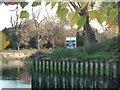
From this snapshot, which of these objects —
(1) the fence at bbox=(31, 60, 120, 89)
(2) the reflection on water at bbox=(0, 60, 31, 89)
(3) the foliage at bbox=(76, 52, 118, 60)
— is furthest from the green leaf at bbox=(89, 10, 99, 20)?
(3) the foliage at bbox=(76, 52, 118, 60)

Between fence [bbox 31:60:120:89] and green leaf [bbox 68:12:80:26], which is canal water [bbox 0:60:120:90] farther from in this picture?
green leaf [bbox 68:12:80:26]

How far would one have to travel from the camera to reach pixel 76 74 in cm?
349

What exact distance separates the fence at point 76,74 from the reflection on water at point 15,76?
0.15m

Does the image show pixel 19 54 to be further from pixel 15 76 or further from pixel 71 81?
pixel 71 81

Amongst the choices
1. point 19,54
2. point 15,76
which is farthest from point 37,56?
→ point 15,76

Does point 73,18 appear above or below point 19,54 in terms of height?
above

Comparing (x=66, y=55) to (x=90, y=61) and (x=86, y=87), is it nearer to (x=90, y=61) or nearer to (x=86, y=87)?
(x=90, y=61)

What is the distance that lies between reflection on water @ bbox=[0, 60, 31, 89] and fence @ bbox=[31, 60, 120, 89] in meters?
0.15

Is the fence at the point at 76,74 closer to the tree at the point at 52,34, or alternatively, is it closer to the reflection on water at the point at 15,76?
the reflection on water at the point at 15,76

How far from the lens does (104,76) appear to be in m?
3.40

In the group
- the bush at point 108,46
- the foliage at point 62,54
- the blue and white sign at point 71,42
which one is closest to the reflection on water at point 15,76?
the foliage at point 62,54

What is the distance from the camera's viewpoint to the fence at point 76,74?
3.23 meters

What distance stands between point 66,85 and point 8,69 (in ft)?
5.64

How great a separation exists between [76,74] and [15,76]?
1132 mm
